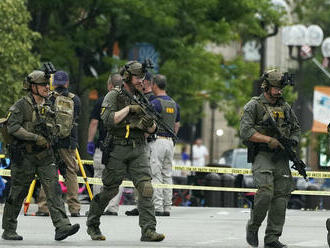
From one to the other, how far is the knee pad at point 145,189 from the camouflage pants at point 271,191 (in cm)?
111

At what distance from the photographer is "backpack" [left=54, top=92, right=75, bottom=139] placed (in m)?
16.0

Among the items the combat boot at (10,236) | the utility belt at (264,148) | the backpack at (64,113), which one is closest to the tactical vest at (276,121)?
the utility belt at (264,148)

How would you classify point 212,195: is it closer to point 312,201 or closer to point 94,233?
point 312,201

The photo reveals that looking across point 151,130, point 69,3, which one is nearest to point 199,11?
point 69,3

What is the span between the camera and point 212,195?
2484 cm

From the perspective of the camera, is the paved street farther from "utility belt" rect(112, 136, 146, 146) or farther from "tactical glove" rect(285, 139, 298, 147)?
"tactical glove" rect(285, 139, 298, 147)

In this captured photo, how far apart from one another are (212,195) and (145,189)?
11657 mm

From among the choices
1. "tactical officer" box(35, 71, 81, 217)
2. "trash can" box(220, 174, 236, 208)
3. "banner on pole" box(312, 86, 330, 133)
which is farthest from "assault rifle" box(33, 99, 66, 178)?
"banner on pole" box(312, 86, 330, 133)

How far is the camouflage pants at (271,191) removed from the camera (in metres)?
12.8

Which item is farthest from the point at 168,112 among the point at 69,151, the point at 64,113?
the point at 64,113

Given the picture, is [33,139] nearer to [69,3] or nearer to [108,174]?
[108,174]

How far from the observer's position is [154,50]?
31625 mm

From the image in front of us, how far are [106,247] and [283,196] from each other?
1.89 meters

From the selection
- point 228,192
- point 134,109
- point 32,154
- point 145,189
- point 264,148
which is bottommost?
point 145,189
